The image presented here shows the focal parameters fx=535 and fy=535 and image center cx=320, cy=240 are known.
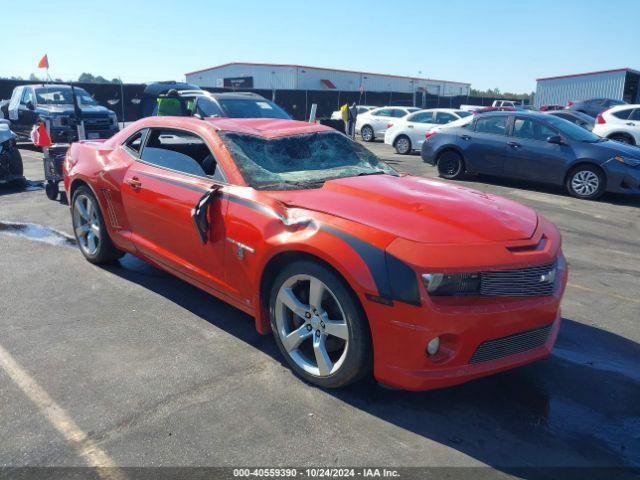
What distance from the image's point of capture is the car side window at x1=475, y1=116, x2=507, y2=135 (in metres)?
10.5

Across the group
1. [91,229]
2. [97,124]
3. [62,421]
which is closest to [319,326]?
A: [62,421]

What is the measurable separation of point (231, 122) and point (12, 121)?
46.4 feet

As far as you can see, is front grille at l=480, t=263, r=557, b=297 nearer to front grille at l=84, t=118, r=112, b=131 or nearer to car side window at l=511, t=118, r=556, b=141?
car side window at l=511, t=118, r=556, b=141

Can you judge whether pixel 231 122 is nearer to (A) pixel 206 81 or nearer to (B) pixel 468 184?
(B) pixel 468 184

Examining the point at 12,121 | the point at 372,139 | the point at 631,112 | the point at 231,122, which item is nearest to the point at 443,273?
the point at 231,122

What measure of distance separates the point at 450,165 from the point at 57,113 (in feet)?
34.0

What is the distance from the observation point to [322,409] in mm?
3006

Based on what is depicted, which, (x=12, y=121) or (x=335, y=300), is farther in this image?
(x=12, y=121)

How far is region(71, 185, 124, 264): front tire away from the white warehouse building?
41085 millimetres

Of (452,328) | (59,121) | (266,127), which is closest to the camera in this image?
(452,328)

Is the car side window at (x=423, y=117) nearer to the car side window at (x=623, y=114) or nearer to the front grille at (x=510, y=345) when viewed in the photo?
the car side window at (x=623, y=114)

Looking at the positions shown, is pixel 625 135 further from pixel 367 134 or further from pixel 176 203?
pixel 176 203

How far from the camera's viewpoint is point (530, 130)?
10.1 metres

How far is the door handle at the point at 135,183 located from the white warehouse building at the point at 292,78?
A: 4202 cm
